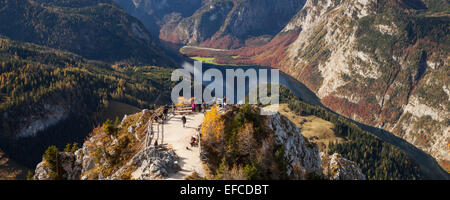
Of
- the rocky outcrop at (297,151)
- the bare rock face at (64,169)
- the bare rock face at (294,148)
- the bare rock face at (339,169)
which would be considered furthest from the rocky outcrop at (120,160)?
the bare rock face at (339,169)

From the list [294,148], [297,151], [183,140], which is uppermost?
[183,140]

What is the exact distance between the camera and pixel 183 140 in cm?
5012

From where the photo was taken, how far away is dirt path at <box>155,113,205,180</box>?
40.9 meters

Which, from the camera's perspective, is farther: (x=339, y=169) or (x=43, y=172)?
(x=339, y=169)

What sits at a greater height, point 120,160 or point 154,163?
point 154,163

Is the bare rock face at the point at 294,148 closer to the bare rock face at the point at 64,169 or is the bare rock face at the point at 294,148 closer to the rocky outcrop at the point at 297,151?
→ the rocky outcrop at the point at 297,151

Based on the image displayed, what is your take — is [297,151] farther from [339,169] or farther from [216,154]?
[339,169]

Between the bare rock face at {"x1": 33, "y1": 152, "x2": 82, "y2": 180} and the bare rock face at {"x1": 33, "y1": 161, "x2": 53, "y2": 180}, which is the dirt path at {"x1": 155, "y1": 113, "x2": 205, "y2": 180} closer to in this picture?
the bare rock face at {"x1": 33, "y1": 152, "x2": 82, "y2": 180}

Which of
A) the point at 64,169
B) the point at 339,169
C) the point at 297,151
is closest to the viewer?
the point at 64,169

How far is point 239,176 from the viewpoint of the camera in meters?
Result: 34.6

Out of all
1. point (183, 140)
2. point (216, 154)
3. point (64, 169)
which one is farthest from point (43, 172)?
point (216, 154)
